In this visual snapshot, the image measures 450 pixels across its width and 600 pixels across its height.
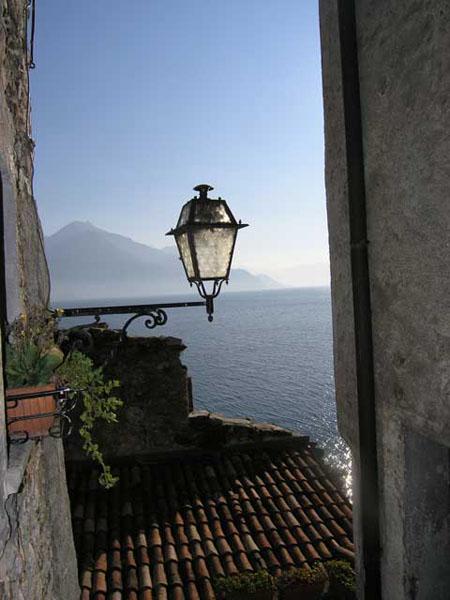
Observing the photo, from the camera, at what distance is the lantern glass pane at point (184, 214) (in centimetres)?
374

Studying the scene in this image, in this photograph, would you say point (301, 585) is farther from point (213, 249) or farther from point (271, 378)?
point (271, 378)

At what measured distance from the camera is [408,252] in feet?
7.55

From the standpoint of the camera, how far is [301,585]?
4867 mm

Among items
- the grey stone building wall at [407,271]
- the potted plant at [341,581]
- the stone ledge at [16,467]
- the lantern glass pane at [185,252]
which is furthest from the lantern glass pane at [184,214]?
the potted plant at [341,581]

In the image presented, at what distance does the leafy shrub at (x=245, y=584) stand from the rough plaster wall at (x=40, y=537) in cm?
159

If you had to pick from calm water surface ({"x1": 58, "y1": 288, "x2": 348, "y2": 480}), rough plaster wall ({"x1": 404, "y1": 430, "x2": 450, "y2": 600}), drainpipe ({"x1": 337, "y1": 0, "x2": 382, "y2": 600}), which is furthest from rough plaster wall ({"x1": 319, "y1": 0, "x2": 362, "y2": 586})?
calm water surface ({"x1": 58, "y1": 288, "x2": 348, "y2": 480})

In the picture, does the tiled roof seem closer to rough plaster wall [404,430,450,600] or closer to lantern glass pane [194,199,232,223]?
rough plaster wall [404,430,450,600]

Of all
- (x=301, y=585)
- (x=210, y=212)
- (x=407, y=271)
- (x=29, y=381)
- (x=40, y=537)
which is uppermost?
(x=210, y=212)

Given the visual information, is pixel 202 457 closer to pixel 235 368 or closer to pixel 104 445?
pixel 104 445

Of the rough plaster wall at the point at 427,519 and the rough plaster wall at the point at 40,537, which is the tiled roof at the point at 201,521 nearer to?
the rough plaster wall at the point at 40,537

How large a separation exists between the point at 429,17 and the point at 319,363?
63.9 metres

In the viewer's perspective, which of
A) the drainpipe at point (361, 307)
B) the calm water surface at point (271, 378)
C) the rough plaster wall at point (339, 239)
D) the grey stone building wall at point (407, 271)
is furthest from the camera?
the calm water surface at point (271, 378)

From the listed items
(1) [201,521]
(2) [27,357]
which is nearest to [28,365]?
(2) [27,357]

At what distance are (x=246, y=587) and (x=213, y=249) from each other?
3.82 m
